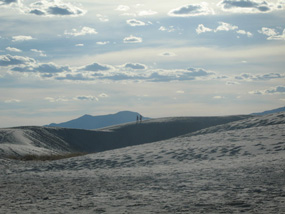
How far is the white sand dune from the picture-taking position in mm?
8523

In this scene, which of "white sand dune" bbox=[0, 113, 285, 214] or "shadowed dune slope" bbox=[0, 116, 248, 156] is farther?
"shadowed dune slope" bbox=[0, 116, 248, 156]

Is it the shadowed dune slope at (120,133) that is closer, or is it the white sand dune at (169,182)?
the white sand dune at (169,182)

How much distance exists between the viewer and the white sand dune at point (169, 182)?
8523mm

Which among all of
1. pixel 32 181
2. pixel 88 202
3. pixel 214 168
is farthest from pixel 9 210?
pixel 214 168

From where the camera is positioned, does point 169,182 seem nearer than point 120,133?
Yes

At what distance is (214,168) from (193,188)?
3.73 metres

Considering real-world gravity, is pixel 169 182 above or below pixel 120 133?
above

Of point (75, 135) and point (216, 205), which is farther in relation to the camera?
point (75, 135)

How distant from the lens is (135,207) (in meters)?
8.48

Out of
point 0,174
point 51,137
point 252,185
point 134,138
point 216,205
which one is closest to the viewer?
point 216,205

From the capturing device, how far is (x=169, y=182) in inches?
471

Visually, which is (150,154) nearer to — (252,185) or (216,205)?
(252,185)

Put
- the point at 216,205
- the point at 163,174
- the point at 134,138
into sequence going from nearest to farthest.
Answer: the point at 216,205, the point at 163,174, the point at 134,138

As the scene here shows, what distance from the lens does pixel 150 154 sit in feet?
65.7
